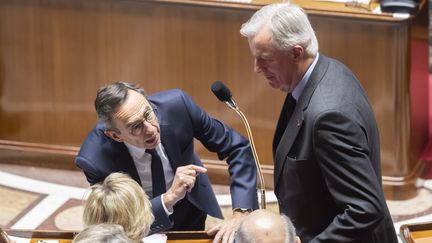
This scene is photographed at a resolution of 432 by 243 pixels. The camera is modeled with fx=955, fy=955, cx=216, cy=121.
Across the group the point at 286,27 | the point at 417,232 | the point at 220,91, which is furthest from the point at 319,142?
the point at 417,232

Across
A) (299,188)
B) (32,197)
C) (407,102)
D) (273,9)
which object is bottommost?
(32,197)

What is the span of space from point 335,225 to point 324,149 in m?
0.25

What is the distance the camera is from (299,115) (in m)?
3.04

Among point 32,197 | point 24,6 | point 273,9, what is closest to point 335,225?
point 273,9

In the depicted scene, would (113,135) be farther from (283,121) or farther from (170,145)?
(283,121)

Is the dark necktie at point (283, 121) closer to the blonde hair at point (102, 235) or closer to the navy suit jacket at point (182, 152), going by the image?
the navy suit jacket at point (182, 152)

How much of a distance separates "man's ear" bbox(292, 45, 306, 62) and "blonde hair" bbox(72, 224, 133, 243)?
0.83m

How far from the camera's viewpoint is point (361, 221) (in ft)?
9.53

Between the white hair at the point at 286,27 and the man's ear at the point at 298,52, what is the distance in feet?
0.04

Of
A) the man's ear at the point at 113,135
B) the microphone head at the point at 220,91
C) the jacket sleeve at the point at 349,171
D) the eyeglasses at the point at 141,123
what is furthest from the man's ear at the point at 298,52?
the man's ear at the point at 113,135

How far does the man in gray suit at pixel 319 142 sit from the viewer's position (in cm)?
288

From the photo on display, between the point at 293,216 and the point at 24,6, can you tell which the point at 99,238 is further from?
the point at 24,6

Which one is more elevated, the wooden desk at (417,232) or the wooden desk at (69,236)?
the wooden desk at (417,232)

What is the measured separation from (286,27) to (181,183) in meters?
0.72
